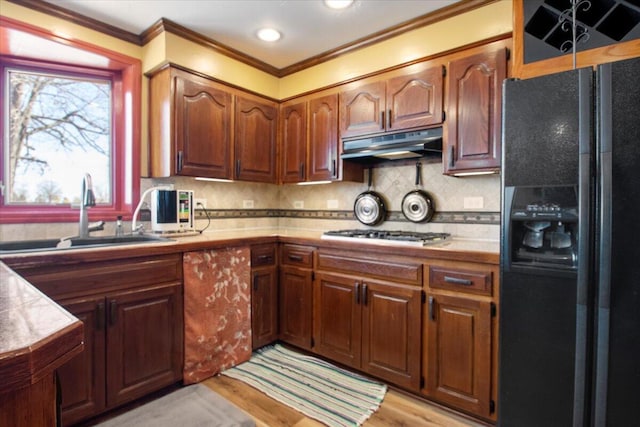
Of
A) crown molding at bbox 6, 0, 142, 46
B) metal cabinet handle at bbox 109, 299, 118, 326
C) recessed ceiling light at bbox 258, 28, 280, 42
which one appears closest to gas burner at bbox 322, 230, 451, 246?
metal cabinet handle at bbox 109, 299, 118, 326

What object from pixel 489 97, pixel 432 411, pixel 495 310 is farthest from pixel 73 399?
pixel 489 97

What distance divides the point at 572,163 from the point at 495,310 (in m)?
0.78

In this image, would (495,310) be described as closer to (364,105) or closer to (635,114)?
(635,114)

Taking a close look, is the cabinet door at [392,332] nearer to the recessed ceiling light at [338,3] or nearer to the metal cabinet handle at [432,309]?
the metal cabinet handle at [432,309]

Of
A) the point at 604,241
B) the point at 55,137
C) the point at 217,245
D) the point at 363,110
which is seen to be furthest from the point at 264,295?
the point at 604,241

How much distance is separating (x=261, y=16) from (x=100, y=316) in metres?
2.04

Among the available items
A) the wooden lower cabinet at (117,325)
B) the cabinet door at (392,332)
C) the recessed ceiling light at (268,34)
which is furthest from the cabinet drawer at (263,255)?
the recessed ceiling light at (268,34)

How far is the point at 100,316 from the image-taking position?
1722mm

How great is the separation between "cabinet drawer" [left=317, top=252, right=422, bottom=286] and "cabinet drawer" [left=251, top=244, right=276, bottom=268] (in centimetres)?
42

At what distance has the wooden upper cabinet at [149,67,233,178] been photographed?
2.41 m

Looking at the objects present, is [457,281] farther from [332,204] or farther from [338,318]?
[332,204]

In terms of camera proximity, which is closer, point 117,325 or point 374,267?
point 117,325

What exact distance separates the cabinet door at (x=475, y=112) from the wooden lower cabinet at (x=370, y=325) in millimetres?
847

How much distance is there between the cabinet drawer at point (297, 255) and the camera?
2.45 m
